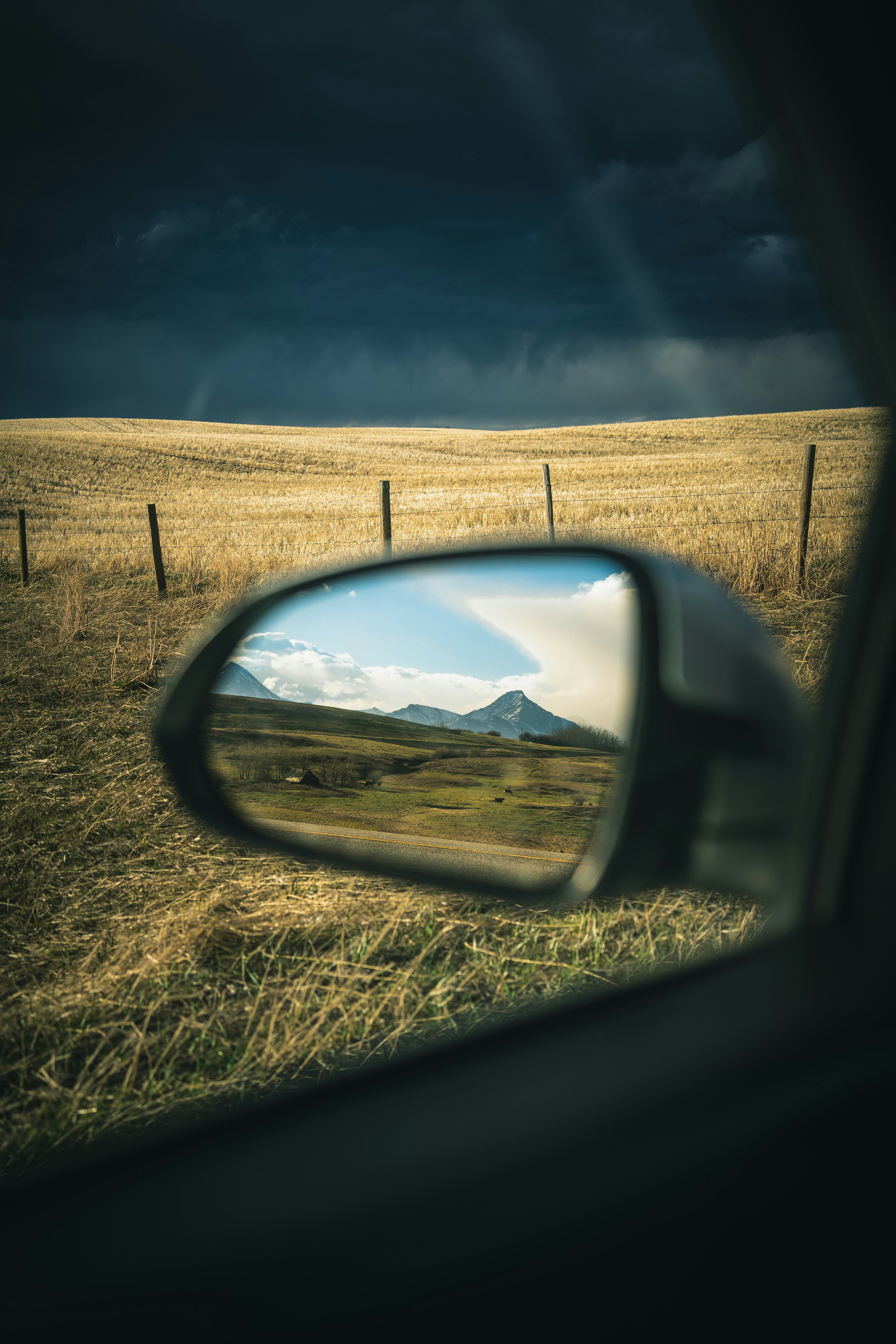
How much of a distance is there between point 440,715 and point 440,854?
306mm

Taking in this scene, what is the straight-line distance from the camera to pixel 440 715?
1.61 m

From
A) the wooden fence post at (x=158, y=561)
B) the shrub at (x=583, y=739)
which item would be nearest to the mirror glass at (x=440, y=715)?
the shrub at (x=583, y=739)

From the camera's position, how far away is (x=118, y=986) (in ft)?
8.67

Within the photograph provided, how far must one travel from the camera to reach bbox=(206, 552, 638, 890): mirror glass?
4.67 ft

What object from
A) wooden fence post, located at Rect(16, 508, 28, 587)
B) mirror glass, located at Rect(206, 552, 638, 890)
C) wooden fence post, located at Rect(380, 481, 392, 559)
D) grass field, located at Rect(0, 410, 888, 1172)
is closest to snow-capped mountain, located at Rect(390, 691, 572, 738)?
mirror glass, located at Rect(206, 552, 638, 890)

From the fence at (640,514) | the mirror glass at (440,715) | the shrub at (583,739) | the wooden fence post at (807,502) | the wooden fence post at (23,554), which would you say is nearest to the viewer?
the shrub at (583,739)

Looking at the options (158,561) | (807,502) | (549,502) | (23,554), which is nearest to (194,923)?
(807,502)

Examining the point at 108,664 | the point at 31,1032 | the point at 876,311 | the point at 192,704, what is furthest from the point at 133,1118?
the point at 108,664

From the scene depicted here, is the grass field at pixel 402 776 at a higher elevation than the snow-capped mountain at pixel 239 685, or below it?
below

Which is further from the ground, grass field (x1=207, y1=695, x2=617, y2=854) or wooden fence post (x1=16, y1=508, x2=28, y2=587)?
wooden fence post (x1=16, y1=508, x2=28, y2=587)

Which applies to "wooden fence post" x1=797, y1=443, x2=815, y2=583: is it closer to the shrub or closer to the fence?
the fence

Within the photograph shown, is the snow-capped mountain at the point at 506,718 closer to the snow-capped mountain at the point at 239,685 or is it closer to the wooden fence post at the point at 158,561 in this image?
the snow-capped mountain at the point at 239,685

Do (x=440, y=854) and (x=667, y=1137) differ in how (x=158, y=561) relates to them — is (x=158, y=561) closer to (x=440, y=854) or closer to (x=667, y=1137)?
(x=440, y=854)

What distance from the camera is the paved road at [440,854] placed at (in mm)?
1516
